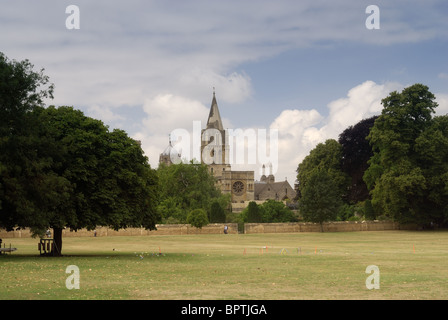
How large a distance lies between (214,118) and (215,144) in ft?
29.3

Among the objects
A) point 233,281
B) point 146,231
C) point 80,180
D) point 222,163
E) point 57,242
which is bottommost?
point 146,231

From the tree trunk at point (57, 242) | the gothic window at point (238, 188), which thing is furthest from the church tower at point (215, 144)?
the tree trunk at point (57, 242)

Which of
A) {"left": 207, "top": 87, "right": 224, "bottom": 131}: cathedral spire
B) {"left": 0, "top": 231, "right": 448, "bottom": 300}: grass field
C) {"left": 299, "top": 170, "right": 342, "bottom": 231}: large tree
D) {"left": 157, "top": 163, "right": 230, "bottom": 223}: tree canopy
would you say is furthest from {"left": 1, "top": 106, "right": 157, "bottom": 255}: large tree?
{"left": 207, "top": 87, "right": 224, "bottom": 131}: cathedral spire

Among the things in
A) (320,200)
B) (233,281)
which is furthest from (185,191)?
(233,281)

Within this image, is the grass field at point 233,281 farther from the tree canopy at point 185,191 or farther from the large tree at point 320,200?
the tree canopy at point 185,191

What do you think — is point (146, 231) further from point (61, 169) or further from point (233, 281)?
point (233, 281)

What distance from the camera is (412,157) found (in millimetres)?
68250

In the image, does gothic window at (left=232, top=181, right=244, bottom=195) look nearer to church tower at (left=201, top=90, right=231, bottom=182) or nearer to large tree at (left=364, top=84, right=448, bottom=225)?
church tower at (left=201, top=90, right=231, bottom=182)

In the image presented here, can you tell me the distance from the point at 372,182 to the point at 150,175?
4779 cm

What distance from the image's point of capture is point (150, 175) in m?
36.2

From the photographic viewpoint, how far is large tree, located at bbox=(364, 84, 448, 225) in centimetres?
6575

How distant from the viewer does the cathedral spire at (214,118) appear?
17375cm

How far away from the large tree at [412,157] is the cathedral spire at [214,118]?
10468 centimetres
